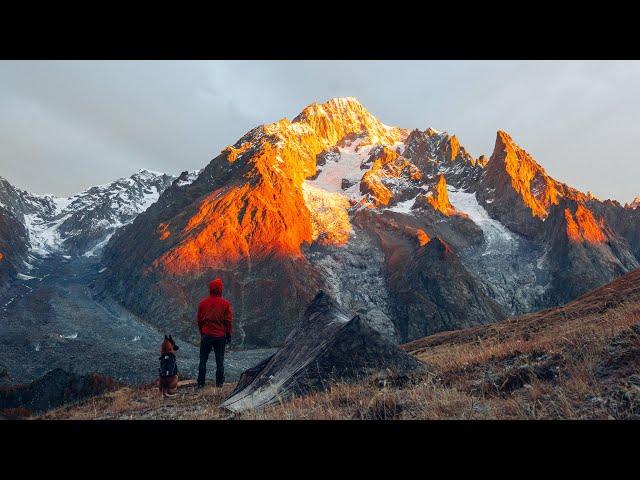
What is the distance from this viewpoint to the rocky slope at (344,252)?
128750 mm

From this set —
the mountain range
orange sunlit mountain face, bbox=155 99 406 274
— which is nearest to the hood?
the mountain range

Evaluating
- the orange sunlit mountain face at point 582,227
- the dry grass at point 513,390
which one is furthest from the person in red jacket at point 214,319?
the orange sunlit mountain face at point 582,227

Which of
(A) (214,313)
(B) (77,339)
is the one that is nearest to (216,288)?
(A) (214,313)

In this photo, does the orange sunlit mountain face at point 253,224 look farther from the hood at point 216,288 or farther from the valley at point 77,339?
the hood at point 216,288

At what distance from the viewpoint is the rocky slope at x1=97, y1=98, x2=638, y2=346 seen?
129m

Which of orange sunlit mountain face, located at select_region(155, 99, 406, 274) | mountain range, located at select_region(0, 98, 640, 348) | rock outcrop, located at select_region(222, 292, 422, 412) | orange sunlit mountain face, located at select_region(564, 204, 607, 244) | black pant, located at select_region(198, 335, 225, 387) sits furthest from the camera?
orange sunlit mountain face, located at select_region(564, 204, 607, 244)

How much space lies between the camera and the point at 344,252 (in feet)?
520

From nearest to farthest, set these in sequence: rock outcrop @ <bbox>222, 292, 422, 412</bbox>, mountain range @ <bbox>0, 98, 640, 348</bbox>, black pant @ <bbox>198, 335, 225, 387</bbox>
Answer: rock outcrop @ <bbox>222, 292, 422, 412</bbox>, black pant @ <bbox>198, 335, 225, 387</bbox>, mountain range @ <bbox>0, 98, 640, 348</bbox>

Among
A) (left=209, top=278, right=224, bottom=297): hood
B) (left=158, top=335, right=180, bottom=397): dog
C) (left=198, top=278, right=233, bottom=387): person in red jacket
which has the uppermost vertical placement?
(left=209, top=278, right=224, bottom=297): hood

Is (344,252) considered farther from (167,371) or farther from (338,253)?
(167,371)

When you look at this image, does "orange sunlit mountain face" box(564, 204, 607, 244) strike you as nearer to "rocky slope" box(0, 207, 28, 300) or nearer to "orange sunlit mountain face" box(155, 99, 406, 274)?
"orange sunlit mountain face" box(155, 99, 406, 274)

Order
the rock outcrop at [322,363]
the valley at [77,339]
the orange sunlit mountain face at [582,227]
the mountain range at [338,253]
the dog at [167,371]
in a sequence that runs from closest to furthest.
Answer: the rock outcrop at [322,363] < the dog at [167,371] < the valley at [77,339] < the mountain range at [338,253] < the orange sunlit mountain face at [582,227]
